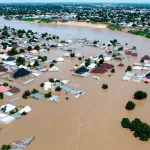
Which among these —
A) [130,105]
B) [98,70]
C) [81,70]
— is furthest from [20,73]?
[130,105]

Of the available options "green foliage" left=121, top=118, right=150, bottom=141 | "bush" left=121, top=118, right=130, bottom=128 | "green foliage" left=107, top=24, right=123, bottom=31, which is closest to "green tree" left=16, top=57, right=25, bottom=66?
"bush" left=121, top=118, right=130, bottom=128

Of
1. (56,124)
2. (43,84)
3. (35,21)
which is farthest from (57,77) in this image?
(35,21)

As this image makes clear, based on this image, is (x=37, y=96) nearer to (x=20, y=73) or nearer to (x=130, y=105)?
(x=20, y=73)

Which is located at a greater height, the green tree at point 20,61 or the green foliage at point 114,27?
the green foliage at point 114,27

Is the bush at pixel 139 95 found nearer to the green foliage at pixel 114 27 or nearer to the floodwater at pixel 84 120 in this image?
the floodwater at pixel 84 120

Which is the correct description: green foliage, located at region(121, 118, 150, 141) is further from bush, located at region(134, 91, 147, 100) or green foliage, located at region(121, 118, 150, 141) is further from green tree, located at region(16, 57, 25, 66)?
green tree, located at region(16, 57, 25, 66)

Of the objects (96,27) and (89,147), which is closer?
(89,147)

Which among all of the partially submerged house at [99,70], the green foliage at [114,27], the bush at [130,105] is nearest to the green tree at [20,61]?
the partially submerged house at [99,70]

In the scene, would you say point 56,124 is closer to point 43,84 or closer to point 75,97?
point 75,97
